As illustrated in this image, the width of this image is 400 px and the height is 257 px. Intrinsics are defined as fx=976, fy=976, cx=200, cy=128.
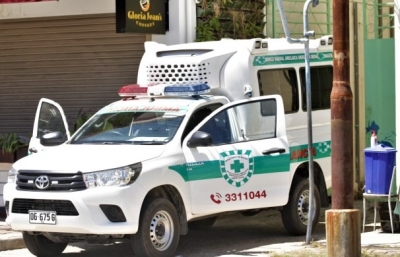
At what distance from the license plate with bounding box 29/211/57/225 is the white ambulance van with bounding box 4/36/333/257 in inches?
0.6

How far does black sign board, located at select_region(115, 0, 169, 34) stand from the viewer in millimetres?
14344

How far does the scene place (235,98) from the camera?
41.2 ft

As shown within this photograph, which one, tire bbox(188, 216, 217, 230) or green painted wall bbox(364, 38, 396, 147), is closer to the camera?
tire bbox(188, 216, 217, 230)

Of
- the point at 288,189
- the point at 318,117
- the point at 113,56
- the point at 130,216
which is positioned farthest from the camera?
the point at 113,56

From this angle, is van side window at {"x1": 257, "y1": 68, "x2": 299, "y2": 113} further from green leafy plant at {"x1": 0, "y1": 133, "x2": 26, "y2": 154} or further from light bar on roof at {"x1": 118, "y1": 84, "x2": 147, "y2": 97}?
green leafy plant at {"x1": 0, "y1": 133, "x2": 26, "y2": 154}

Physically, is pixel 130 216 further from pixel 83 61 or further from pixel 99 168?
pixel 83 61

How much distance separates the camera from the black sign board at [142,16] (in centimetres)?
1434

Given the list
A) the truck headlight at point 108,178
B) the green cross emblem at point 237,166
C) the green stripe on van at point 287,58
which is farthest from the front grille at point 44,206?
the green stripe on van at point 287,58

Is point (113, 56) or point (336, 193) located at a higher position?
point (113, 56)


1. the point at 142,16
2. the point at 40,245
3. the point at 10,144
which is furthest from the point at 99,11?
the point at 40,245

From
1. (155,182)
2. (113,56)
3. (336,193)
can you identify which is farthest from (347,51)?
(113,56)

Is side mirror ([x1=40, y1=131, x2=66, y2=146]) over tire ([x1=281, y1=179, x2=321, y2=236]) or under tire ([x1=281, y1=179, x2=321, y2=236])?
over

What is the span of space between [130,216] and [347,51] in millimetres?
2881

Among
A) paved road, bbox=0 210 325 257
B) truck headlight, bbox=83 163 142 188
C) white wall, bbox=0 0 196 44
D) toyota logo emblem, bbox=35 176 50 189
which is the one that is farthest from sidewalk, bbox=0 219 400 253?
white wall, bbox=0 0 196 44
